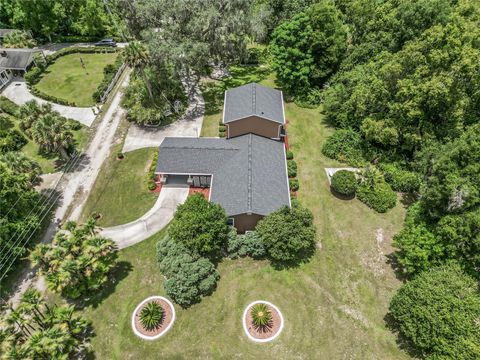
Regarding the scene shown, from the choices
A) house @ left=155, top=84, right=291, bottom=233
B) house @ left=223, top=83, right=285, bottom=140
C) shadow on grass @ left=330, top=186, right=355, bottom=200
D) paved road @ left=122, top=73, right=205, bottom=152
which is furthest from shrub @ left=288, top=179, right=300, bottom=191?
paved road @ left=122, top=73, right=205, bottom=152

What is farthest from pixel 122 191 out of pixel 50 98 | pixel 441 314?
pixel 441 314

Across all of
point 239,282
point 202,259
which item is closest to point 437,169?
point 239,282

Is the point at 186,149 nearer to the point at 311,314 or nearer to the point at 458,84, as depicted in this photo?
the point at 311,314

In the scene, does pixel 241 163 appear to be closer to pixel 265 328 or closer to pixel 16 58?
pixel 265 328

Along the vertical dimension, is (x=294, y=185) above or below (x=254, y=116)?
below

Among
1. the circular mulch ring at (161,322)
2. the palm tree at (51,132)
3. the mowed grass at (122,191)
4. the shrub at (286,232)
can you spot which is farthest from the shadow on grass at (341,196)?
the palm tree at (51,132)

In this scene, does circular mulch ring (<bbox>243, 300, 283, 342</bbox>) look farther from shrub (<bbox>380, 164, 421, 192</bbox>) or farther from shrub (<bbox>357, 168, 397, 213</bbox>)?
shrub (<bbox>380, 164, 421, 192</bbox>)
